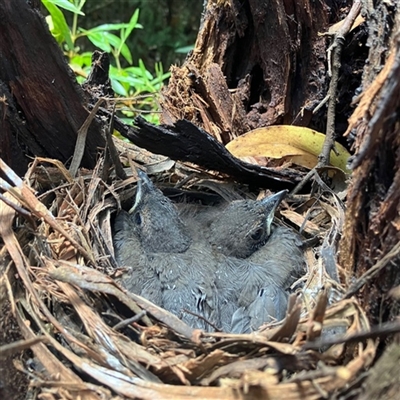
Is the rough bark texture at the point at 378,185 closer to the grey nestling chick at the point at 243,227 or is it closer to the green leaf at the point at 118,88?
the grey nestling chick at the point at 243,227

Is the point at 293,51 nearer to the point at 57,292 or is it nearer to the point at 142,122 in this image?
the point at 142,122

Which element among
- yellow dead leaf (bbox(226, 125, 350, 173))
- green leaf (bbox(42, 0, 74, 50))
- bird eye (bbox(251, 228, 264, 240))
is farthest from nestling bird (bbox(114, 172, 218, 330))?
green leaf (bbox(42, 0, 74, 50))

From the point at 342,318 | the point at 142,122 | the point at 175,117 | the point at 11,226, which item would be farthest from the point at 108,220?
the point at 342,318

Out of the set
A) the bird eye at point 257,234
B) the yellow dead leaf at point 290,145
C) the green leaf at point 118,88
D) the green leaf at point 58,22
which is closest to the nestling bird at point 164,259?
the bird eye at point 257,234

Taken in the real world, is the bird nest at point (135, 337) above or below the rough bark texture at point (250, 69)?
below

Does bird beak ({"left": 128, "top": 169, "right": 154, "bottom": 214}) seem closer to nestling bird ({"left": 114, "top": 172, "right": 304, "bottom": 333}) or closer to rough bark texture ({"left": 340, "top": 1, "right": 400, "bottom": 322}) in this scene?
nestling bird ({"left": 114, "top": 172, "right": 304, "bottom": 333})

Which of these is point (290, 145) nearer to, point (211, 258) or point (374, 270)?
point (211, 258)

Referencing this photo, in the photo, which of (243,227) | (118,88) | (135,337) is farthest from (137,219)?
(118,88)
